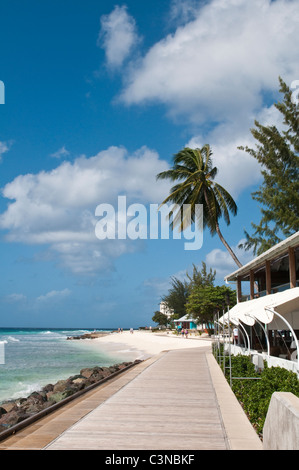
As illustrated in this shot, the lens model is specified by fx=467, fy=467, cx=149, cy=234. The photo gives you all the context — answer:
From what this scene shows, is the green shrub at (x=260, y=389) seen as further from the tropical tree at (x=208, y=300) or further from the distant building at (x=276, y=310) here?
the tropical tree at (x=208, y=300)

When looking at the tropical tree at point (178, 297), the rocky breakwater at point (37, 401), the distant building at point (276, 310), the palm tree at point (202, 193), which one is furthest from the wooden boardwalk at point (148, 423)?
the tropical tree at point (178, 297)

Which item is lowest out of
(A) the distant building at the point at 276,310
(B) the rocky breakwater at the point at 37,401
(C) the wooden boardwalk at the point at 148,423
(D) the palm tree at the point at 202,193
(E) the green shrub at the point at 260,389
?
(B) the rocky breakwater at the point at 37,401

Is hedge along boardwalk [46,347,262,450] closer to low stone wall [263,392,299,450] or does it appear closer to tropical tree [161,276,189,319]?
low stone wall [263,392,299,450]

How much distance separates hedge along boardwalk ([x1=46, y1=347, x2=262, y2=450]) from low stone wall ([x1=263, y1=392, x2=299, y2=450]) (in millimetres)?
1185

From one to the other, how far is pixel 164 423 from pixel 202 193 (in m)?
21.8

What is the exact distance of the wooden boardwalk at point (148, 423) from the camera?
228 inches

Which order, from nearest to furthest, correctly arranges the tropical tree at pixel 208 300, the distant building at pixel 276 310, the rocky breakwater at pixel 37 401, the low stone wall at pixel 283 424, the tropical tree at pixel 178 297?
the low stone wall at pixel 283 424 → the rocky breakwater at pixel 37 401 → the distant building at pixel 276 310 → the tropical tree at pixel 208 300 → the tropical tree at pixel 178 297

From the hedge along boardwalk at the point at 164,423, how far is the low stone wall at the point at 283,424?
1185 mm

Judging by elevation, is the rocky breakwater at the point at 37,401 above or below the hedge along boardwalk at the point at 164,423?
below

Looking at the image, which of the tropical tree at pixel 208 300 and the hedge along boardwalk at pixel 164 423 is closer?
the hedge along boardwalk at pixel 164 423

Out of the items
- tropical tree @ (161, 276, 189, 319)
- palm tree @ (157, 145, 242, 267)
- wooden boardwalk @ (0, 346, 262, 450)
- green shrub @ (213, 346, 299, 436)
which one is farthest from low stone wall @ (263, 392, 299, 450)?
tropical tree @ (161, 276, 189, 319)

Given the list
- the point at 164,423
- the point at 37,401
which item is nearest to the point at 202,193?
the point at 37,401

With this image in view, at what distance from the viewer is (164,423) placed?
693 centimetres

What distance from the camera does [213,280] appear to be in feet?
223
